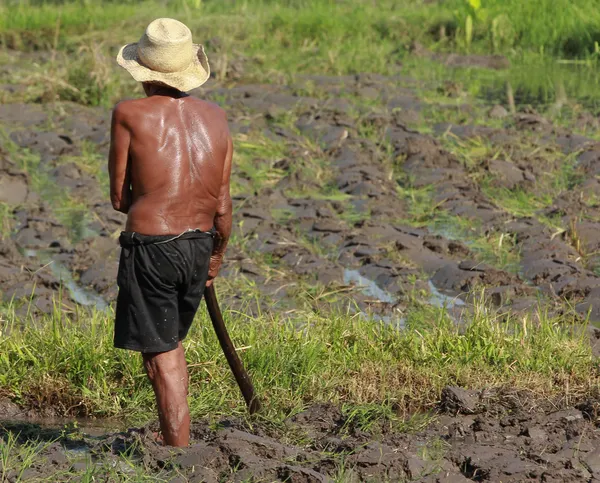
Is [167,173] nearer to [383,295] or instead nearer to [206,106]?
[206,106]

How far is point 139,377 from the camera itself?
4844 mm

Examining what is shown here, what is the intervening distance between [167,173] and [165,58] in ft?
1.27

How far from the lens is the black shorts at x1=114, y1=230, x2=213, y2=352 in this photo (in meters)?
3.90

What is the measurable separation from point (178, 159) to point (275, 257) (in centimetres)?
291

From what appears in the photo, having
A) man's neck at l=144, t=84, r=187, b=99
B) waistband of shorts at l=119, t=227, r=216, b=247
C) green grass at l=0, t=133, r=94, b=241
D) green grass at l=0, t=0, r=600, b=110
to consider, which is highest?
man's neck at l=144, t=84, r=187, b=99

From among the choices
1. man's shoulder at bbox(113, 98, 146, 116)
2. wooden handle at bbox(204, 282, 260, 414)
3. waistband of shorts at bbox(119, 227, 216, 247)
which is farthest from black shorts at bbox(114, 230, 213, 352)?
man's shoulder at bbox(113, 98, 146, 116)

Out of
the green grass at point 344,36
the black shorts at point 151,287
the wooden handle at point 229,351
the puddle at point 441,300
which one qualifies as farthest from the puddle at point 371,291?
the green grass at point 344,36

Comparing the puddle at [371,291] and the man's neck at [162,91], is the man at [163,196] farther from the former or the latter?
the puddle at [371,291]

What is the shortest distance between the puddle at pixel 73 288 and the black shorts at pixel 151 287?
6.34 feet

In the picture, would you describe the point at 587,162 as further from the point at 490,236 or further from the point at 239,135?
the point at 239,135

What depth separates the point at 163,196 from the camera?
3.95 m

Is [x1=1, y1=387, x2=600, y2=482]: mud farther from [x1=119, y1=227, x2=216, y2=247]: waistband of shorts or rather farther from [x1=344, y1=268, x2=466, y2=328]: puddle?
[x1=344, y1=268, x2=466, y2=328]: puddle

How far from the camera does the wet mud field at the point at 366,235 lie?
4070 millimetres

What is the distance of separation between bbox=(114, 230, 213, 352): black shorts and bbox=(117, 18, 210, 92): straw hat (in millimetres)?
528
